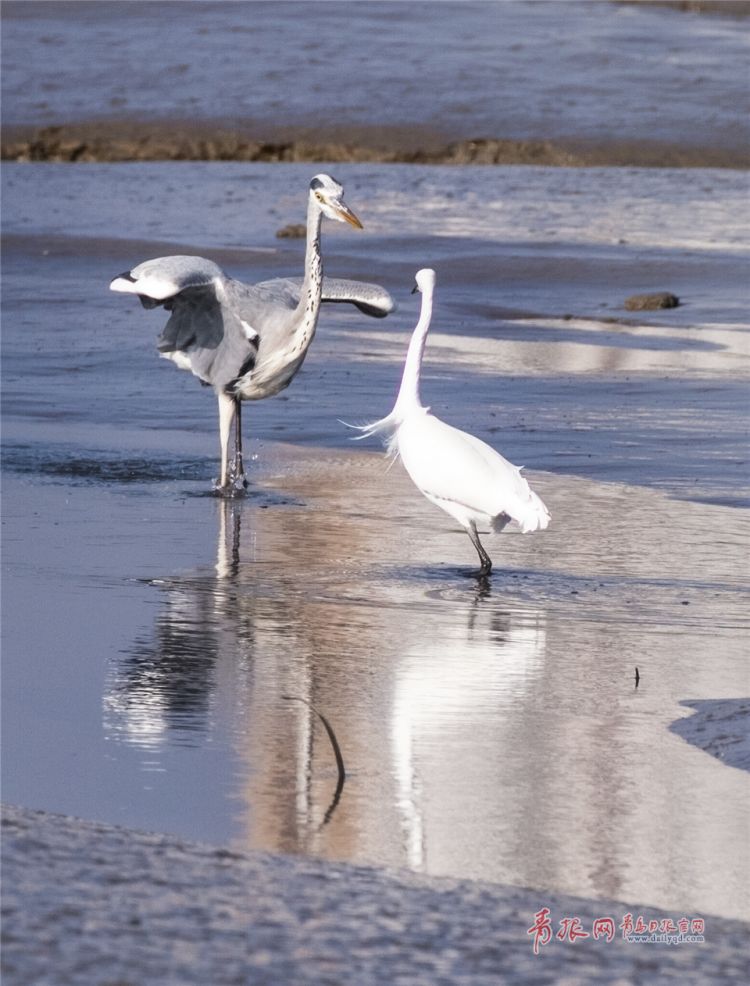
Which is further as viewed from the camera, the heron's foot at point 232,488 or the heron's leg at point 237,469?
the heron's leg at point 237,469

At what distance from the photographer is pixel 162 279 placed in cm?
999

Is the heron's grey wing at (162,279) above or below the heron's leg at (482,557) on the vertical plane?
above

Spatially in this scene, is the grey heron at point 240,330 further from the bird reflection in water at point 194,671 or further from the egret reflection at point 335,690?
the bird reflection in water at point 194,671

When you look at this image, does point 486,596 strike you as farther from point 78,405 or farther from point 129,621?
point 78,405

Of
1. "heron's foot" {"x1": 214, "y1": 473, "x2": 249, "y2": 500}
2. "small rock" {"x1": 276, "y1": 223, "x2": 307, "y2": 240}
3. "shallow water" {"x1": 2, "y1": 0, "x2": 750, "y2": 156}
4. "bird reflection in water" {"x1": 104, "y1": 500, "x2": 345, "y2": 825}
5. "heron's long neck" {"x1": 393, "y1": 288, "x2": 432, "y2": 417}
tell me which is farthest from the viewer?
"shallow water" {"x1": 2, "y1": 0, "x2": 750, "y2": 156}

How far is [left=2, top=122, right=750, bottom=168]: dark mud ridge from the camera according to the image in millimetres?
30578

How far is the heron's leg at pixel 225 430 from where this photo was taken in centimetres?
1030

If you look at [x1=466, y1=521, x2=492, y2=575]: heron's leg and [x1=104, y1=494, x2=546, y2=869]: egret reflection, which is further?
[x1=466, y1=521, x2=492, y2=575]: heron's leg

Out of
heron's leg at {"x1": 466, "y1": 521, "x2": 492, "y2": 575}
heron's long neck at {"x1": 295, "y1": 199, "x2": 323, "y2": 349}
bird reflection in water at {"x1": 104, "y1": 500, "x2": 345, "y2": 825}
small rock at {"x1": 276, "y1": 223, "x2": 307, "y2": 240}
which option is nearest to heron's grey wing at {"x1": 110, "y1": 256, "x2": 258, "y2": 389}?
heron's long neck at {"x1": 295, "y1": 199, "x2": 323, "y2": 349}

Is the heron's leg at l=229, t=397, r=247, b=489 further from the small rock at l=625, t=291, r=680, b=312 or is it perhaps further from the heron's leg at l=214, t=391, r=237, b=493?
the small rock at l=625, t=291, r=680, b=312

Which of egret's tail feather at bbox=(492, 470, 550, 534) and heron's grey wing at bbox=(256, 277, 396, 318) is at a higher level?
heron's grey wing at bbox=(256, 277, 396, 318)

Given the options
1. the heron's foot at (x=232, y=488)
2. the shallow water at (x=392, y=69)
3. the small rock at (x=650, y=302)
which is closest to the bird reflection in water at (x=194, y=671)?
the heron's foot at (x=232, y=488)

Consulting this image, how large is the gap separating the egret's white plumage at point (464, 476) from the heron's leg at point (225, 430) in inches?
52.7

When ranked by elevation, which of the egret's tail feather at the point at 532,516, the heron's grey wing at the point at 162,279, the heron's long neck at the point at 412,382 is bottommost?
the egret's tail feather at the point at 532,516
